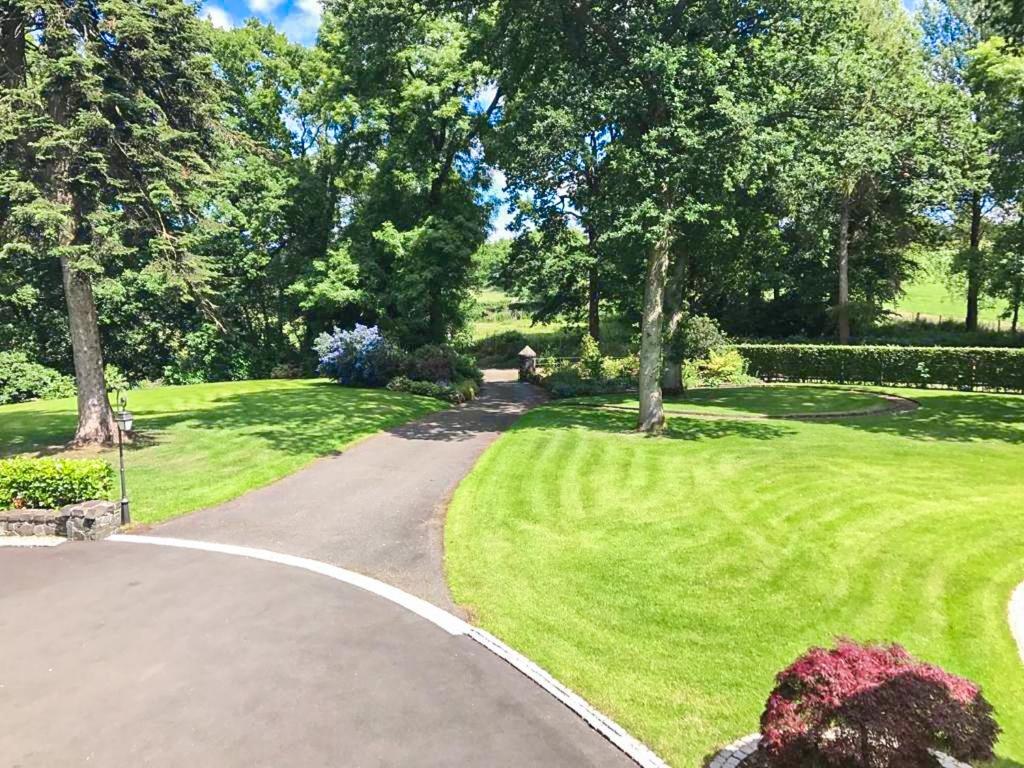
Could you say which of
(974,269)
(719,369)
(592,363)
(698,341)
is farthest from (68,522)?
(974,269)

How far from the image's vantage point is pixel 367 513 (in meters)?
12.0

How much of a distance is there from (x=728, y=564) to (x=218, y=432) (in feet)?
50.8

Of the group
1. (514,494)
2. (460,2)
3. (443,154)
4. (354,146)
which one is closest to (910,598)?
(514,494)

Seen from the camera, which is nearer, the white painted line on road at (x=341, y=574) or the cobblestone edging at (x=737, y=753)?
the cobblestone edging at (x=737, y=753)

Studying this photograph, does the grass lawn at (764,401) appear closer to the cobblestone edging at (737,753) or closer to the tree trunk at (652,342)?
the tree trunk at (652,342)

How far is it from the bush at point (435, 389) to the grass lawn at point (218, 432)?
99 cm

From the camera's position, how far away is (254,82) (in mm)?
39406

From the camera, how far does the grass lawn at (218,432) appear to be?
1356 centimetres

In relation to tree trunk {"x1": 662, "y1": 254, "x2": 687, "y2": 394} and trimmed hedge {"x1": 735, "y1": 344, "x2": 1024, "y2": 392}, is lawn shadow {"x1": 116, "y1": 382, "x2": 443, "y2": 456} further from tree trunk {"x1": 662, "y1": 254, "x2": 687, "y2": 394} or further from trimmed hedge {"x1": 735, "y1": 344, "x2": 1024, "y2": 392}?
trimmed hedge {"x1": 735, "y1": 344, "x2": 1024, "y2": 392}

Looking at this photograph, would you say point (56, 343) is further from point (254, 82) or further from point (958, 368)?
point (958, 368)

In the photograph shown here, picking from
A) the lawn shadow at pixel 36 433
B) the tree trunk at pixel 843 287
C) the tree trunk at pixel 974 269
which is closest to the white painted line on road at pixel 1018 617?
the lawn shadow at pixel 36 433

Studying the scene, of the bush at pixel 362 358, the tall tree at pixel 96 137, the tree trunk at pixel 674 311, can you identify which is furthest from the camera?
the bush at pixel 362 358

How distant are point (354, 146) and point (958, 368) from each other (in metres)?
31.9

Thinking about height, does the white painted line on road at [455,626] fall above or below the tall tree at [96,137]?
below
